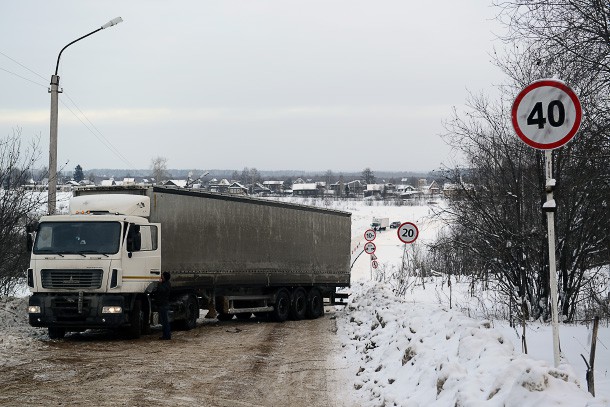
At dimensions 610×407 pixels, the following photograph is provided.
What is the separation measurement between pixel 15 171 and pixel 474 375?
675 inches

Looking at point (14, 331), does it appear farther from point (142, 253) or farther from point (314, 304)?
point (314, 304)

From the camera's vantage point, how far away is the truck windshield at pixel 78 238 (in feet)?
59.4

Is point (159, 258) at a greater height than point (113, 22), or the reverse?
point (113, 22)

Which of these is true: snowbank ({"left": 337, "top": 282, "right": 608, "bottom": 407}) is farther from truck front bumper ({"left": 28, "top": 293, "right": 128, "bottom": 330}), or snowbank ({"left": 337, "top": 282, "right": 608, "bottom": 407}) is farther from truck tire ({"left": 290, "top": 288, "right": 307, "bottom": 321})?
truck tire ({"left": 290, "top": 288, "right": 307, "bottom": 321})

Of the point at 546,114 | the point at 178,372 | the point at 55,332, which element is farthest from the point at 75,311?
the point at 546,114

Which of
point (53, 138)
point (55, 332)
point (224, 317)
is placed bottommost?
point (224, 317)

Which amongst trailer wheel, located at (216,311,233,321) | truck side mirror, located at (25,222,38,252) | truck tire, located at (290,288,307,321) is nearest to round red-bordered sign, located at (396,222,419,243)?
truck tire, located at (290,288,307,321)

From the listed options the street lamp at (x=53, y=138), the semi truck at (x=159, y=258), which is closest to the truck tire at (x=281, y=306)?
the semi truck at (x=159, y=258)

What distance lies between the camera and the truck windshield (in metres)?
18.1

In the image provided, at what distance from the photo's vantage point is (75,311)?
58.6 feet

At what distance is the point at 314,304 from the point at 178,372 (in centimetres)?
1535

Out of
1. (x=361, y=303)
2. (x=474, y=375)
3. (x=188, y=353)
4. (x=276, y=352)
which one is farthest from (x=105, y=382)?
(x=361, y=303)

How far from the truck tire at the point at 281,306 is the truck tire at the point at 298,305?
21 centimetres

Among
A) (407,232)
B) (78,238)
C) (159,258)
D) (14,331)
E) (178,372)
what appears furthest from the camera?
(407,232)
